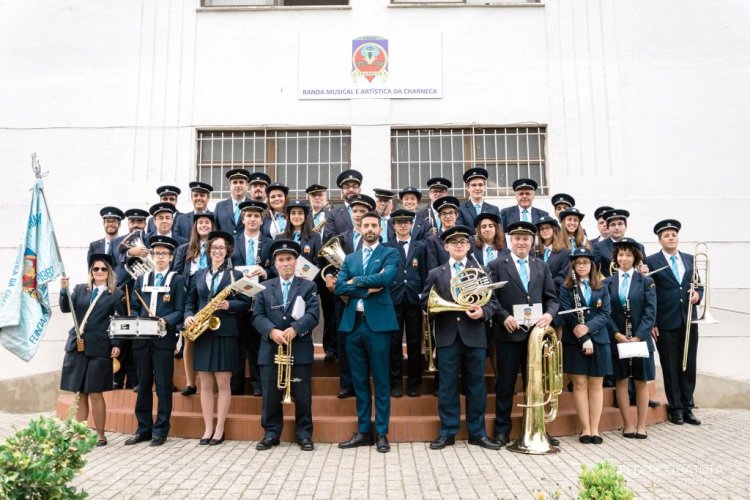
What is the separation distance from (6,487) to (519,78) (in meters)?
10.4

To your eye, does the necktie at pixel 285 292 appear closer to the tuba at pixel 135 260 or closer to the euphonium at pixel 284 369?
the euphonium at pixel 284 369

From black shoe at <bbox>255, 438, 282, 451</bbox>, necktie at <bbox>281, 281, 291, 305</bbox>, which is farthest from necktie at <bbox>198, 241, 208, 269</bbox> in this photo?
black shoe at <bbox>255, 438, 282, 451</bbox>

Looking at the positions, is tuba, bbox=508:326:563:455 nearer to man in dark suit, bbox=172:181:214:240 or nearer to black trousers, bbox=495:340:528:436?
black trousers, bbox=495:340:528:436

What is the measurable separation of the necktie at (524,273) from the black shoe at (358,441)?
2.33m

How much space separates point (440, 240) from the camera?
7.00 metres

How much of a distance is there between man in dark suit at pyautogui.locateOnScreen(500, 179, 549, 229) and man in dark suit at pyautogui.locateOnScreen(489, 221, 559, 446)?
5.13ft

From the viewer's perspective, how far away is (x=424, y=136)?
11297mm

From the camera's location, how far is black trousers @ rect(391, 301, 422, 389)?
6879mm

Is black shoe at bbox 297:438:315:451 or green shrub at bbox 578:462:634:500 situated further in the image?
black shoe at bbox 297:438:315:451

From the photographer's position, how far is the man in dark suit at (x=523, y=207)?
7930 mm

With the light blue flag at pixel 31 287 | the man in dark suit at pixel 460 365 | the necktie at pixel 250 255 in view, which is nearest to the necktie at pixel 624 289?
the man in dark suit at pixel 460 365

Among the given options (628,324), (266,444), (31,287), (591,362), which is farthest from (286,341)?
(628,324)

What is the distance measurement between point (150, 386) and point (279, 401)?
1.58 metres

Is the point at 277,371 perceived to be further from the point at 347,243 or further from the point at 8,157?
the point at 8,157
